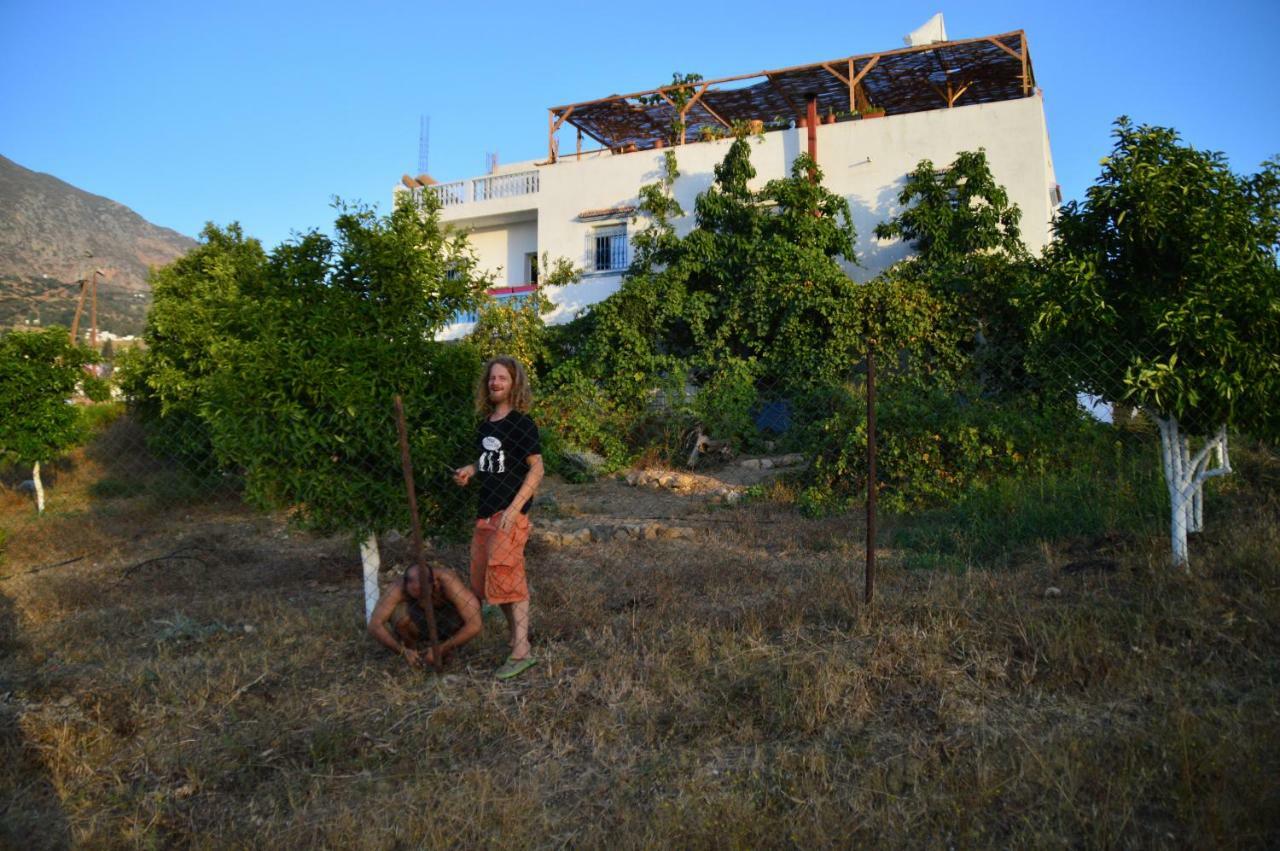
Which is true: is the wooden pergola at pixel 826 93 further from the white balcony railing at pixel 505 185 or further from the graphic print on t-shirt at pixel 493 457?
the graphic print on t-shirt at pixel 493 457

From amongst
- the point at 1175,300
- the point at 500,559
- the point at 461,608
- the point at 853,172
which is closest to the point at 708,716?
the point at 500,559

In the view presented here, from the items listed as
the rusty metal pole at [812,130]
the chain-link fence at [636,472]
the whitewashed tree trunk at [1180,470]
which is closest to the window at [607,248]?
the chain-link fence at [636,472]

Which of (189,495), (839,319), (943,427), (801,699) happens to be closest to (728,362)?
(839,319)

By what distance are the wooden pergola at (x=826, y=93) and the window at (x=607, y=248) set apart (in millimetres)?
2166

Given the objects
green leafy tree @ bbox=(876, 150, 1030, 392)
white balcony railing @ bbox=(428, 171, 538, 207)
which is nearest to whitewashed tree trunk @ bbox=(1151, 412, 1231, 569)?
green leafy tree @ bbox=(876, 150, 1030, 392)

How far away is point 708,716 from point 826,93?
15284 mm

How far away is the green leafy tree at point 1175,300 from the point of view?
15.5ft

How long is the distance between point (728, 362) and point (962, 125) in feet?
18.9

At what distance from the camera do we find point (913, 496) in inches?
328

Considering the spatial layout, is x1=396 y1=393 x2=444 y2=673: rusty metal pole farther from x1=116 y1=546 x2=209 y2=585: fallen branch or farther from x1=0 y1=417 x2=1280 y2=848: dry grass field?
x1=116 y1=546 x2=209 y2=585: fallen branch

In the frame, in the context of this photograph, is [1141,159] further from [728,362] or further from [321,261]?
[728,362]

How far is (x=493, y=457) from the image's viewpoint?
13.3 feet

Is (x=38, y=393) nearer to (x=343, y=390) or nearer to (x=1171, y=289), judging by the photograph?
(x=343, y=390)

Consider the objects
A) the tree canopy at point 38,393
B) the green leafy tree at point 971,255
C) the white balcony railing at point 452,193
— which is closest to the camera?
the tree canopy at point 38,393
